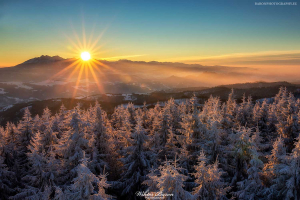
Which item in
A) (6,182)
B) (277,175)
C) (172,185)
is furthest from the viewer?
(6,182)

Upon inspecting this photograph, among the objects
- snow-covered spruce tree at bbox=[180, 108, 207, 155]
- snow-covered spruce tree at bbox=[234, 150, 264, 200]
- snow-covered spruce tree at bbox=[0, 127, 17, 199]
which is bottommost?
snow-covered spruce tree at bbox=[0, 127, 17, 199]

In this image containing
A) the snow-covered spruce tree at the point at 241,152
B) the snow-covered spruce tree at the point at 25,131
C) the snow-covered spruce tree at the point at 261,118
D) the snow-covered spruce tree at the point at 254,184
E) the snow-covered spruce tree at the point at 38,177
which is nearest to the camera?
the snow-covered spruce tree at the point at 254,184

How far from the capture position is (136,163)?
16.2 m

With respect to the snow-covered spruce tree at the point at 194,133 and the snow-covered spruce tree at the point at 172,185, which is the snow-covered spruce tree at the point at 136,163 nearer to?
the snow-covered spruce tree at the point at 194,133

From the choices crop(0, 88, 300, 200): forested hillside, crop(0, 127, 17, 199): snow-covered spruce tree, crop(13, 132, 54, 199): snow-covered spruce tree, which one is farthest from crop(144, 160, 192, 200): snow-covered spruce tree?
crop(0, 127, 17, 199): snow-covered spruce tree

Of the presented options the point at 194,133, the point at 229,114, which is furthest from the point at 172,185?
the point at 229,114

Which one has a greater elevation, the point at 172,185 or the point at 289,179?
the point at 172,185

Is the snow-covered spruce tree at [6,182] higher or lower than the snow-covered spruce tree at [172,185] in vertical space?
lower

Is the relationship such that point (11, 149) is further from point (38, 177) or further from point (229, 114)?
point (229, 114)

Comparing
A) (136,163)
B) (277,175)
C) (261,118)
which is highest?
(277,175)

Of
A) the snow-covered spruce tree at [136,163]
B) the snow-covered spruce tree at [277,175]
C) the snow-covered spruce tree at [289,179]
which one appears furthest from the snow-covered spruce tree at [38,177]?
the snow-covered spruce tree at [289,179]

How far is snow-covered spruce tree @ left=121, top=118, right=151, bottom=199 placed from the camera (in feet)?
51.7

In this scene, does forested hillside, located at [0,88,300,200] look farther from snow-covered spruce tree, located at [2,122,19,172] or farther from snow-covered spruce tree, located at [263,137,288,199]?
snow-covered spruce tree, located at [2,122,19,172]

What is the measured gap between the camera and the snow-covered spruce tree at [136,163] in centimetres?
1575
